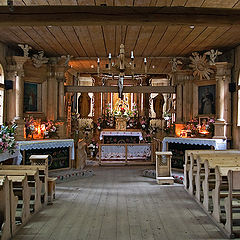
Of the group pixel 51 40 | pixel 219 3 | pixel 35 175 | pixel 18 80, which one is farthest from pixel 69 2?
pixel 18 80

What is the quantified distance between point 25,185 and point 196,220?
2.66 m

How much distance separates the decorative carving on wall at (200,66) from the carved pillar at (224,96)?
0.44m

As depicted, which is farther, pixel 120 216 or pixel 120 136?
pixel 120 136

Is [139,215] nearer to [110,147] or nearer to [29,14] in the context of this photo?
[29,14]

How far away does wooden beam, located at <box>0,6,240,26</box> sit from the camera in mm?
4477

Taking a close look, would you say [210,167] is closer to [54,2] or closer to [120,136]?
[54,2]

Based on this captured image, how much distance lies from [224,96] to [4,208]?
6.88 metres

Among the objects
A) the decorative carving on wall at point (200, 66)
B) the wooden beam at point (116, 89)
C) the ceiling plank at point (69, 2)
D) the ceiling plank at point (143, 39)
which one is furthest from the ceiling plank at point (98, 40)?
the decorative carving on wall at point (200, 66)

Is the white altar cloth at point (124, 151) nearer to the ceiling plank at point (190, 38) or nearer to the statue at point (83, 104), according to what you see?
the ceiling plank at point (190, 38)

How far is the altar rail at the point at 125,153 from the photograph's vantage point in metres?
9.45

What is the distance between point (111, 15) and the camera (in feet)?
14.7

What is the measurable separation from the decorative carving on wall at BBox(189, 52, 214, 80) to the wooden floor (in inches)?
154

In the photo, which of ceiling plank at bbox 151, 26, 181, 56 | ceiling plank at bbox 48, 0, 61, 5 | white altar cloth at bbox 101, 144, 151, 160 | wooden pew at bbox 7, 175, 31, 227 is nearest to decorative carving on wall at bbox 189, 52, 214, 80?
ceiling plank at bbox 151, 26, 181, 56

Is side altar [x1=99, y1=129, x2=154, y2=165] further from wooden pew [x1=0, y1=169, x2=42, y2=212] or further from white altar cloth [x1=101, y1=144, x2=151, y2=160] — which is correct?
wooden pew [x1=0, y1=169, x2=42, y2=212]
